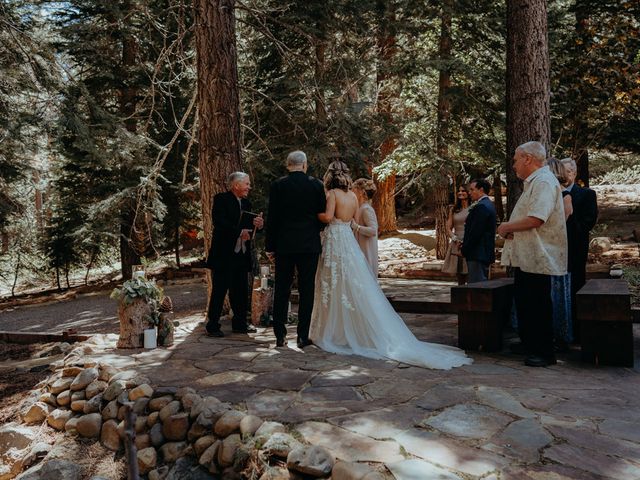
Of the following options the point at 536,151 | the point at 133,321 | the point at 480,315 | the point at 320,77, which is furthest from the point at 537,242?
the point at 320,77

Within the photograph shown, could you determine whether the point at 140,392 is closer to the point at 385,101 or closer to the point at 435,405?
the point at 435,405

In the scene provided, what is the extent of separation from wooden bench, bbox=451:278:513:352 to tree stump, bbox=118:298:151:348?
358 centimetres

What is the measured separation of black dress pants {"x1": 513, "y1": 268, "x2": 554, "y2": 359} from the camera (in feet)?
17.0

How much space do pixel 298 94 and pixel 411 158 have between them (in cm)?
335

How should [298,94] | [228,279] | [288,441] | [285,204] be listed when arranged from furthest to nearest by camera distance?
1. [298,94]
2. [228,279]
3. [285,204]
4. [288,441]

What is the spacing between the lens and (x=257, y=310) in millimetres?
7586

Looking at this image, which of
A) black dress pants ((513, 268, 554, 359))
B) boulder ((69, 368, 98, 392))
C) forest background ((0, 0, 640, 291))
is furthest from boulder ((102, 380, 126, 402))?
forest background ((0, 0, 640, 291))

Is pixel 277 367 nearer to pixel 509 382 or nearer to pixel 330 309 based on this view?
pixel 330 309

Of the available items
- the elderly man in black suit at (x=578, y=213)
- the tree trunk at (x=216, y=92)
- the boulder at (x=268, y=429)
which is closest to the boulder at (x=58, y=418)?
the boulder at (x=268, y=429)

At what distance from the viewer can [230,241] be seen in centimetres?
681

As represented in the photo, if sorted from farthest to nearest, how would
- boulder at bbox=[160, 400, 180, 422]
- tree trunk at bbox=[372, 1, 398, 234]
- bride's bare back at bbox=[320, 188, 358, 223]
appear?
tree trunk at bbox=[372, 1, 398, 234], bride's bare back at bbox=[320, 188, 358, 223], boulder at bbox=[160, 400, 180, 422]

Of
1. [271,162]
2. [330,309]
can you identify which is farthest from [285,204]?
[271,162]

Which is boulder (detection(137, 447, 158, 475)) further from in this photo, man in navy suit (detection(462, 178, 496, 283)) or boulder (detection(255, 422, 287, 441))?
man in navy suit (detection(462, 178, 496, 283))

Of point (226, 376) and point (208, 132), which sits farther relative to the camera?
point (208, 132)
